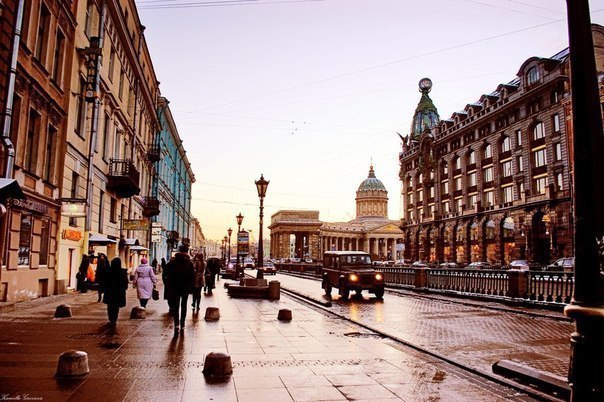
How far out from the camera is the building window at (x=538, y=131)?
5453 centimetres

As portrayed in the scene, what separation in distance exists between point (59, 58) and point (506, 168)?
54653 mm

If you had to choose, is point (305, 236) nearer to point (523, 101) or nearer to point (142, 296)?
point (523, 101)

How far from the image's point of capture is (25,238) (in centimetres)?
1627

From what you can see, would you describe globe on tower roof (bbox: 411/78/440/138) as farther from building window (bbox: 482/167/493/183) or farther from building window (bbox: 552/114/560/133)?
building window (bbox: 552/114/560/133)

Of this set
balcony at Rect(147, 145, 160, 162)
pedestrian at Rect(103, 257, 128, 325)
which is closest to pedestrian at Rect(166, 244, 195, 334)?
pedestrian at Rect(103, 257, 128, 325)

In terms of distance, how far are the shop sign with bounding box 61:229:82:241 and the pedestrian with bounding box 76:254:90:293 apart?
984 mm

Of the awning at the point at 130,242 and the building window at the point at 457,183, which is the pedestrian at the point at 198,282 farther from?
the building window at the point at 457,183

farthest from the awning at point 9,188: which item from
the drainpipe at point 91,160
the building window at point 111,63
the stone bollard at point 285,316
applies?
the building window at point 111,63

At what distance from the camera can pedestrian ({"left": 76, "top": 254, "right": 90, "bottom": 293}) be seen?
2145 cm

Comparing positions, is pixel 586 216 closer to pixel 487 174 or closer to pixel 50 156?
pixel 50 156

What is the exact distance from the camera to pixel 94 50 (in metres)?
21.0

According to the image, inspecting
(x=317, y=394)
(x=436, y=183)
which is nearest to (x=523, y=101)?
(x=436, y=183)

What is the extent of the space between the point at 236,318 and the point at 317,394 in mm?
8287

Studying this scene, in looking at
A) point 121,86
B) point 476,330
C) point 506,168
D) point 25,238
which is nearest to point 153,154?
point 121,86
